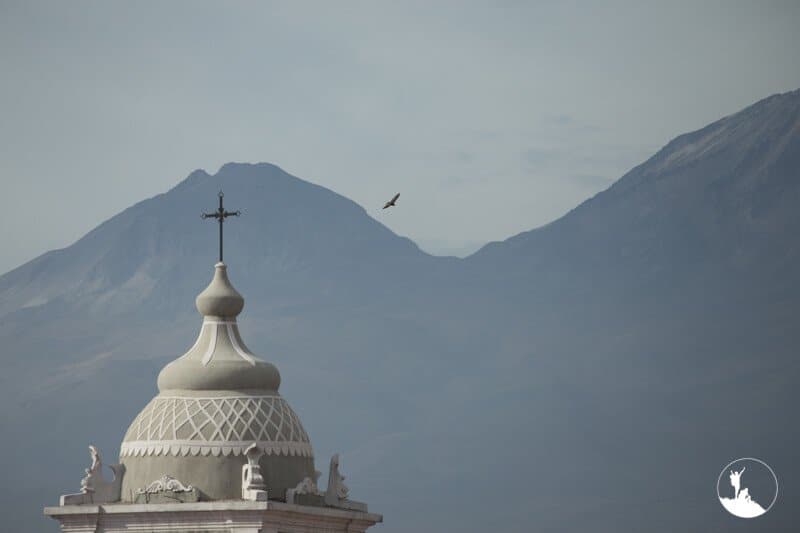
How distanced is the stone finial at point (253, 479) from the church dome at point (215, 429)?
0.48 metres

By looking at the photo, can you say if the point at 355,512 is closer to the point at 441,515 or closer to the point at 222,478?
the point at 222,478

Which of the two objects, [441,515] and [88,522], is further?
[441,515]

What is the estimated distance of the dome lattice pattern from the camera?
5431cm

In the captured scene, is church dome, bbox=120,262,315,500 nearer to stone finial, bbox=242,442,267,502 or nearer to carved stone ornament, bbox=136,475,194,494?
carved stone ornament, bbox=136,475,194,494

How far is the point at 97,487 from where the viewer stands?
54.8 metres

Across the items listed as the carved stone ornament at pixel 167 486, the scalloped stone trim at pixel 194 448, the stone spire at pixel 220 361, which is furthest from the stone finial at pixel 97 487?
the stone spire at pixel 220 361

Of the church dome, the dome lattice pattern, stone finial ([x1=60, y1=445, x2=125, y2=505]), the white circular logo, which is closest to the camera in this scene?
the church dome

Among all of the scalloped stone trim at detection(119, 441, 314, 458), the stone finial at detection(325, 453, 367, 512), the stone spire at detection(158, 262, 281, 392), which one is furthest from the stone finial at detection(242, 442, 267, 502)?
the stone finial at detection(325, 453, 367, 512)

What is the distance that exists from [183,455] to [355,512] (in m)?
4.72

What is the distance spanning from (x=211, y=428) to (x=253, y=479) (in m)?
1.76

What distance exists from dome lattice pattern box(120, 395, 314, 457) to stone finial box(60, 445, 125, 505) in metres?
0.55

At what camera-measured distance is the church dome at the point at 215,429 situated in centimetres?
5419

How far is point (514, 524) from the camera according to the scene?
634ft

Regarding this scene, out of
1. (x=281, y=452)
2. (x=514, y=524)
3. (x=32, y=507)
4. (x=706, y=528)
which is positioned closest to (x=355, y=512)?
(x=281, y=452)
